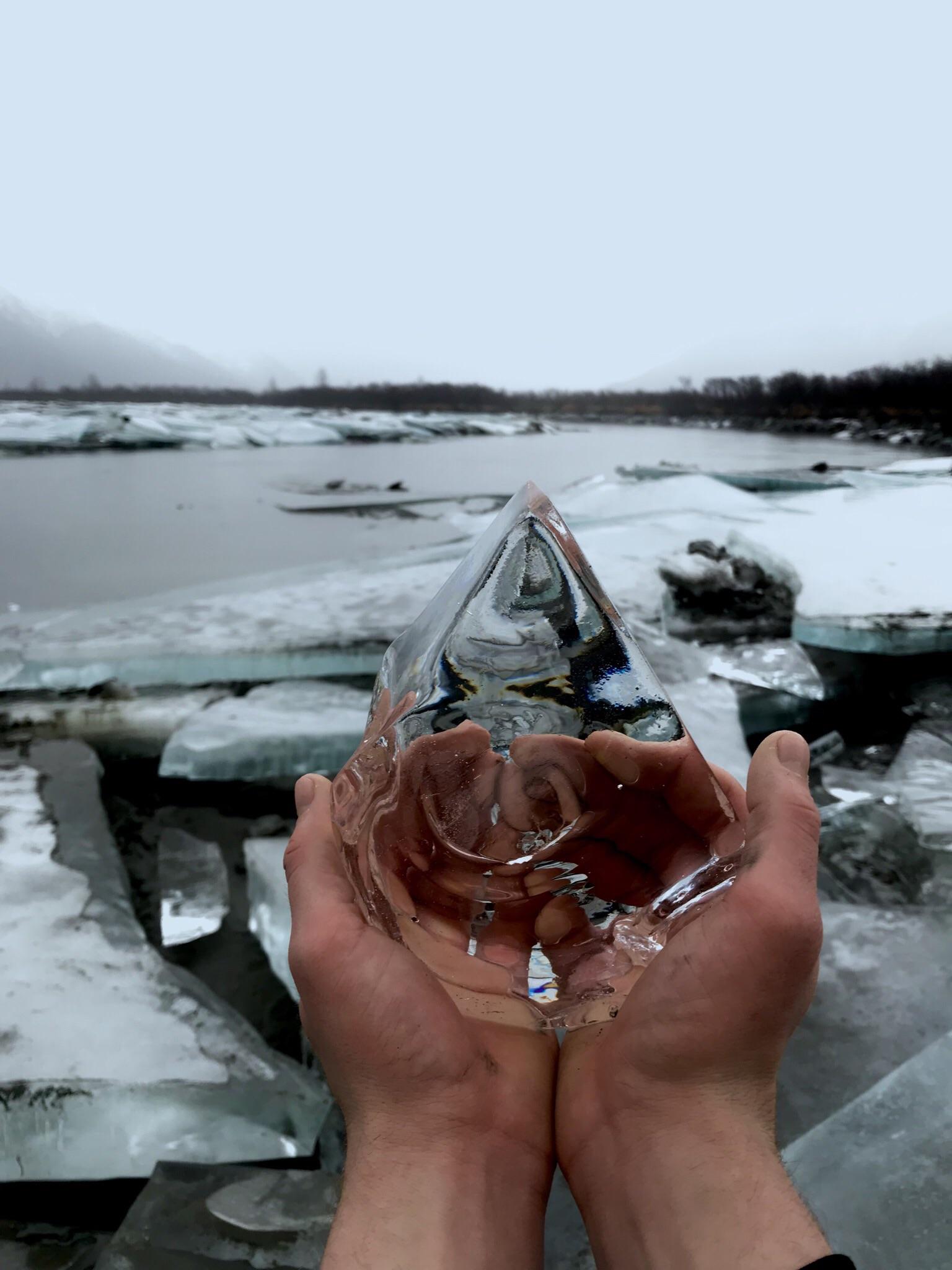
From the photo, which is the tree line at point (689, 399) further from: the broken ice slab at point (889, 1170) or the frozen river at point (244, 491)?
the broken ice slab at point (889, 1170)

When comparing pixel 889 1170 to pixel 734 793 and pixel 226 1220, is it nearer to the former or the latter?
pixel 734 793

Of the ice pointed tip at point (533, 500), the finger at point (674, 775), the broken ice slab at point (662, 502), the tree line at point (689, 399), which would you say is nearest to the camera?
the finger at point (674, 775)

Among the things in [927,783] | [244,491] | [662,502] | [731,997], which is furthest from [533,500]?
[662,502]

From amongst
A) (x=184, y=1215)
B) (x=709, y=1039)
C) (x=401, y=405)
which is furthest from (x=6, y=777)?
(x=401, y=405)

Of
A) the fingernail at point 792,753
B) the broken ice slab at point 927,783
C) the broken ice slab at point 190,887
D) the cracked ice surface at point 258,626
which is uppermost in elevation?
the fingernail at point 792,753

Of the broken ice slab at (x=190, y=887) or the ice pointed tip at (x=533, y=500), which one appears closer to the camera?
the ice pointed tip at (x=533, y=500)

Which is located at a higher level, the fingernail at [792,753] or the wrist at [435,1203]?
the fingernail at [792,753]

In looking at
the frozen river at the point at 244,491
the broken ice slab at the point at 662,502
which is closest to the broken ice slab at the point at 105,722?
the frozen river at the point at 244,491

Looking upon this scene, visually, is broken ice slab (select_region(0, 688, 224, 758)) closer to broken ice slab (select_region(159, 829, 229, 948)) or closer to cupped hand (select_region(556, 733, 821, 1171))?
broken ice slab (select_region(159, 829, 229, 948))
